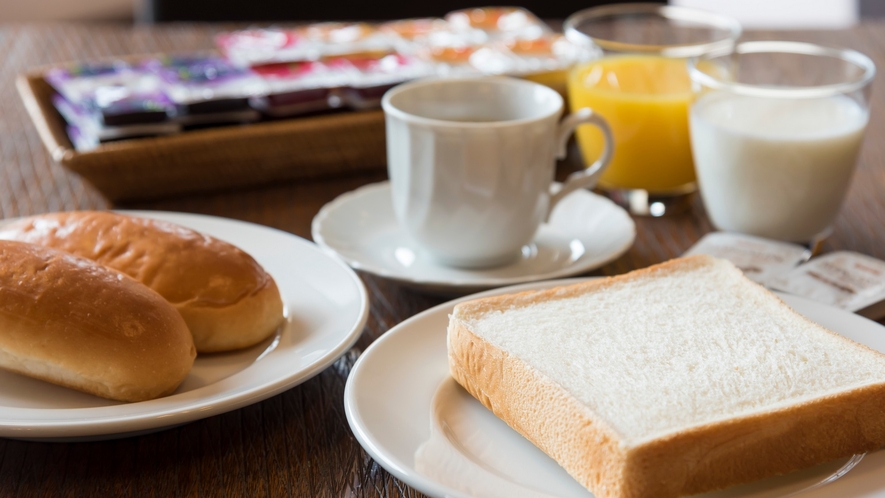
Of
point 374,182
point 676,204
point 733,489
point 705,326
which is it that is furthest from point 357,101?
point 733,489

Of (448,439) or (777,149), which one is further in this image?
(777,149)

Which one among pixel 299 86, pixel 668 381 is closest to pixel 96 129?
pixel 299 86

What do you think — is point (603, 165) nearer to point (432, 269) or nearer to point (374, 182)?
point (432, 269)

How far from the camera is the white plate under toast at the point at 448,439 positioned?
532mm

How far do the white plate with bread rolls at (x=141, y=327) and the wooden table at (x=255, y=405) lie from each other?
3 centimetres

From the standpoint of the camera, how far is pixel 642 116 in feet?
3.72

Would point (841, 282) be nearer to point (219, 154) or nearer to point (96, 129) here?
point (219, 154)

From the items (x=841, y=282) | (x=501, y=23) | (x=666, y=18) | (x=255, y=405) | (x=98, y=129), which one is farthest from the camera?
(x=501, y=23)

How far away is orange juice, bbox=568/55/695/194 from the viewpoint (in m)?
1.13

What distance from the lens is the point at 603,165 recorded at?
1018mm

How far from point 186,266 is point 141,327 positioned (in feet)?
0.35

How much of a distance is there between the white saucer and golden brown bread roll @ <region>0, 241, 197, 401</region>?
Answer: 0.28 metres

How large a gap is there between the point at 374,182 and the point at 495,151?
0.39 metres

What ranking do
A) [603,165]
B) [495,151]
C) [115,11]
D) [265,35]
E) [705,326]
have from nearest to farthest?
1. [705,326]
2. [495,151]
3. [603,165]
4. [265,35]
5. [115,11]
